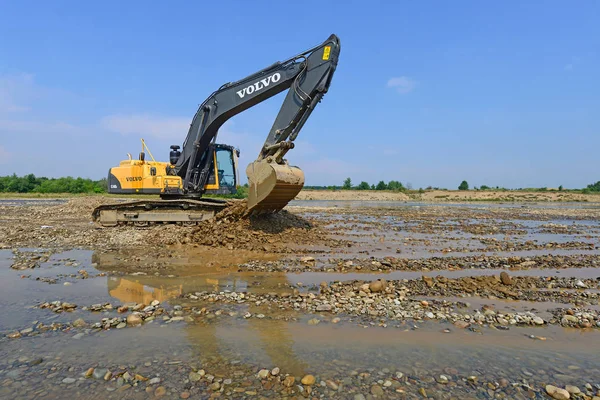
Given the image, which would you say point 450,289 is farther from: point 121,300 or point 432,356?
Answer: point 121,300

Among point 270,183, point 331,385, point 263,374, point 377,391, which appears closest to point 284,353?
point 263,374

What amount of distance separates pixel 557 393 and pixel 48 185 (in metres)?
62.1

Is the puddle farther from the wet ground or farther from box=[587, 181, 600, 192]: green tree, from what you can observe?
box=[587, 181, 600, 192]: green tree

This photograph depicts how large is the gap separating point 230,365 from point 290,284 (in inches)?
113

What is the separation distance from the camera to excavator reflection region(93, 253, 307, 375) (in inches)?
150

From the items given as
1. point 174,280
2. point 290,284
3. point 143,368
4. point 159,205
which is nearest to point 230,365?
point 143,368

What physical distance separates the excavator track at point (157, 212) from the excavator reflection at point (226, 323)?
200 inches

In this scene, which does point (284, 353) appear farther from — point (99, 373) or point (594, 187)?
point (594, 187)

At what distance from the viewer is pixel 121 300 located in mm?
5547

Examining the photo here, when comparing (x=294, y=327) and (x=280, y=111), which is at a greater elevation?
(x=280, y=111)

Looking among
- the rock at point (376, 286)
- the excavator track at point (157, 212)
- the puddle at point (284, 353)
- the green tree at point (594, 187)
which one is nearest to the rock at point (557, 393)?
the puddle at point (284, 353)

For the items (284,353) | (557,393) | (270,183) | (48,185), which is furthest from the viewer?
(48,185)

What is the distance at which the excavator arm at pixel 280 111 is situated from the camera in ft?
33.5

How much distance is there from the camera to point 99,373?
3.47 metres
